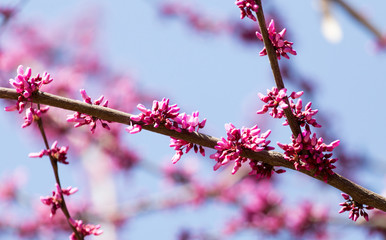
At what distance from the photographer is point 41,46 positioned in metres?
15.2

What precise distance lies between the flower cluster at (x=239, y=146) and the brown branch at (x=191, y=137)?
0.03m

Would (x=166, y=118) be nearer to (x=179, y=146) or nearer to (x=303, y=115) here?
(x=179, y=146)

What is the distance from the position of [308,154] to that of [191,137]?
1.98ft

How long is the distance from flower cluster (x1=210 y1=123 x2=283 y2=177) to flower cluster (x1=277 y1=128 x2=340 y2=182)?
12cm

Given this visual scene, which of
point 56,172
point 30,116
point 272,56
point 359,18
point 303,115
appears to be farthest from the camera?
point 359,18

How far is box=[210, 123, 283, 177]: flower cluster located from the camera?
2.25 m

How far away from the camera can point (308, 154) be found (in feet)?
7.41

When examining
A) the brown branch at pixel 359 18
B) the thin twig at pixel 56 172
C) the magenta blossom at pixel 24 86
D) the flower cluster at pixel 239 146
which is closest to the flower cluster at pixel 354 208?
the flower cluster at pixel 239 146

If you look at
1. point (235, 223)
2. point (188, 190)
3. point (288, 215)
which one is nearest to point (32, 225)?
point (188, 190)

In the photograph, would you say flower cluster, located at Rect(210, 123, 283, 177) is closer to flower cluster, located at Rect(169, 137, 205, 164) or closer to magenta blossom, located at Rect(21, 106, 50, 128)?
flower cluster, located at Rect(169, 137, 205, 164)

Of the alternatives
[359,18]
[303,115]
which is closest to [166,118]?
[303,115]

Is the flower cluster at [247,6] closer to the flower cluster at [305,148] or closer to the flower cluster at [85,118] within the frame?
the flower cluster at [305,148]

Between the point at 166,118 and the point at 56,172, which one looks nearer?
the point at 166,118

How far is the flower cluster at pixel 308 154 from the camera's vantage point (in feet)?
7.30
